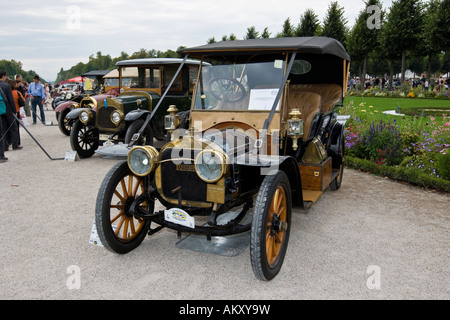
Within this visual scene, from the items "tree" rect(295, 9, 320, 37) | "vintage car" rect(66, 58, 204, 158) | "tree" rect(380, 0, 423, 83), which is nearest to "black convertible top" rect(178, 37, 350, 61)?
"vintage car" rect(66, 58, 204, 158)

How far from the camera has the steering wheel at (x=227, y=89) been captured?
4258 millimetres

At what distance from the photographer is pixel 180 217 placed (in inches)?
126

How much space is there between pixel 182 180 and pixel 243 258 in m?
0.98

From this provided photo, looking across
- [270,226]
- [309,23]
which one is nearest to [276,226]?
[270,226]

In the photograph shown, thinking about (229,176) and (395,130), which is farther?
(395,130)

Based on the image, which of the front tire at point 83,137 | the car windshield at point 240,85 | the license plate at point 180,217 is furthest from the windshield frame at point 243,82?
the front tire at point 83,137

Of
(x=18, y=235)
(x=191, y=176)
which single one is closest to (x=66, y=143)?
(x=18, y=235)

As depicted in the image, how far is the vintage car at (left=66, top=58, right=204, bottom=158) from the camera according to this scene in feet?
27.5

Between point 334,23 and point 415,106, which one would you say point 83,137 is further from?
point 334,23

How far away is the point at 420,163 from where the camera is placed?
6.53 m

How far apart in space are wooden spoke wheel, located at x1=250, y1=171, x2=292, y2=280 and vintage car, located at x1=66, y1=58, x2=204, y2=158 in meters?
Answer: 5.17

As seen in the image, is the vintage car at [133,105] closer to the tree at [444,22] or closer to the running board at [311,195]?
the running board at [311,195]
